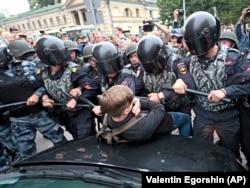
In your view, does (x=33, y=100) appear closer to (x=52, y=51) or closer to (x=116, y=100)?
(x=52, y=51)

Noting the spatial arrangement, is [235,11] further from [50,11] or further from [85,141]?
[50,11]

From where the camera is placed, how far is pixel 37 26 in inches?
2377

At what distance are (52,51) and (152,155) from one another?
1.70 metres

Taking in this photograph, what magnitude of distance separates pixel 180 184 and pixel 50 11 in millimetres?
58554

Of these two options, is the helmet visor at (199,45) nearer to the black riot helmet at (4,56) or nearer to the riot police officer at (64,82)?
the riot police officer at (64,82)

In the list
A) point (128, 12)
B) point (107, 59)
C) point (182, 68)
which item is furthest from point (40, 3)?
point (182, 68)

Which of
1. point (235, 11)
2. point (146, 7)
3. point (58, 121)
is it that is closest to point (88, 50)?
point (58, 121)

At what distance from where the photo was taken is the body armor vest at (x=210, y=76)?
Answer: 243 centimetres

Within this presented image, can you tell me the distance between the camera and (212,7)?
2984 cm

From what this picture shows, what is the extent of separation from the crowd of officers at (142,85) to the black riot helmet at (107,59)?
0.03 feet

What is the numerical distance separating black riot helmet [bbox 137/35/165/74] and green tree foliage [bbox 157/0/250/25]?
81.3 feet

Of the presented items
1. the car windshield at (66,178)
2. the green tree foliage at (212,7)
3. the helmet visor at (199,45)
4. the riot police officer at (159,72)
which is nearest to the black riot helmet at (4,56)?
the riot police officer at (159,72)

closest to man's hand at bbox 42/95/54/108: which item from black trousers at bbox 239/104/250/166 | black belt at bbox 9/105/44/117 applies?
black belt at bbox 9/105/44/117

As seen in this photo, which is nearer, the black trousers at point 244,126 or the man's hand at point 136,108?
the man's hand at point 136,108
